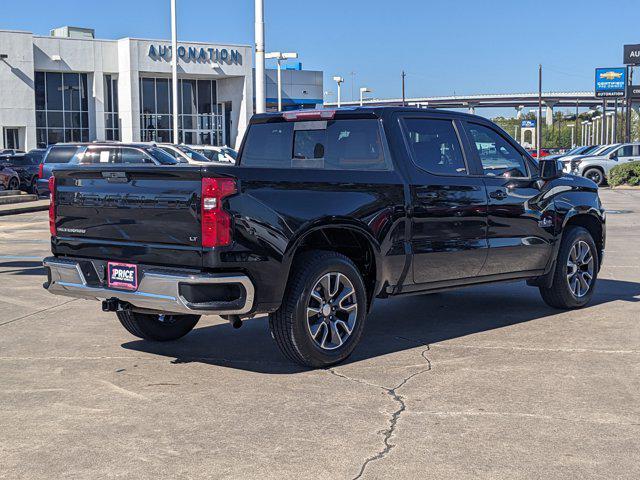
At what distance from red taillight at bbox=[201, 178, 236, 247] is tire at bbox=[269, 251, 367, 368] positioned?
78cm

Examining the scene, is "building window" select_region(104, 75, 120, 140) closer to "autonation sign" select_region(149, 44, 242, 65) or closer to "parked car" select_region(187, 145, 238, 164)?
"autonation sign" select_region(149, 44, 242, 65)

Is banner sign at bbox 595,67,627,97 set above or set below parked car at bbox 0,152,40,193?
above

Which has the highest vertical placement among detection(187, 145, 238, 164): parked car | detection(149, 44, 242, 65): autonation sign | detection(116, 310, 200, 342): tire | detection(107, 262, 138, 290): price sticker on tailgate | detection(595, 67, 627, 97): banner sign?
detection(595, 67, 627, 97): banner sign

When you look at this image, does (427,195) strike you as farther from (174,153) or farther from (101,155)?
(174,153)

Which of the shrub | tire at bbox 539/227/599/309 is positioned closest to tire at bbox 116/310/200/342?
tire at bbox 539/227/599/309

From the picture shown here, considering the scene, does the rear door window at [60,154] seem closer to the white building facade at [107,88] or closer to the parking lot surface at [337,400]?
the parking lot surface at [337,400]

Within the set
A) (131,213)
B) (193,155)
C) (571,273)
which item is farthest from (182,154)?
(131,213)

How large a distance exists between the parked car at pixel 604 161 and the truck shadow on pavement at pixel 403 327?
2918cm

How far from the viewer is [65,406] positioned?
18.5 ft

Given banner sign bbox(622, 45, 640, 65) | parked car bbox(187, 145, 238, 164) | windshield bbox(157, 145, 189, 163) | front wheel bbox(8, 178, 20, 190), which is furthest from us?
banner sign bbox(622, 45, 640, 65)

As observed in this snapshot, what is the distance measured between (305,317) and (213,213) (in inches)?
42.6

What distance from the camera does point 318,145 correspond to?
747 centimetres

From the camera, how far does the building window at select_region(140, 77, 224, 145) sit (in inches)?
2459

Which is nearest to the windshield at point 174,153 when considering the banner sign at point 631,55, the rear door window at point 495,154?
the rear door window at point 495,154
